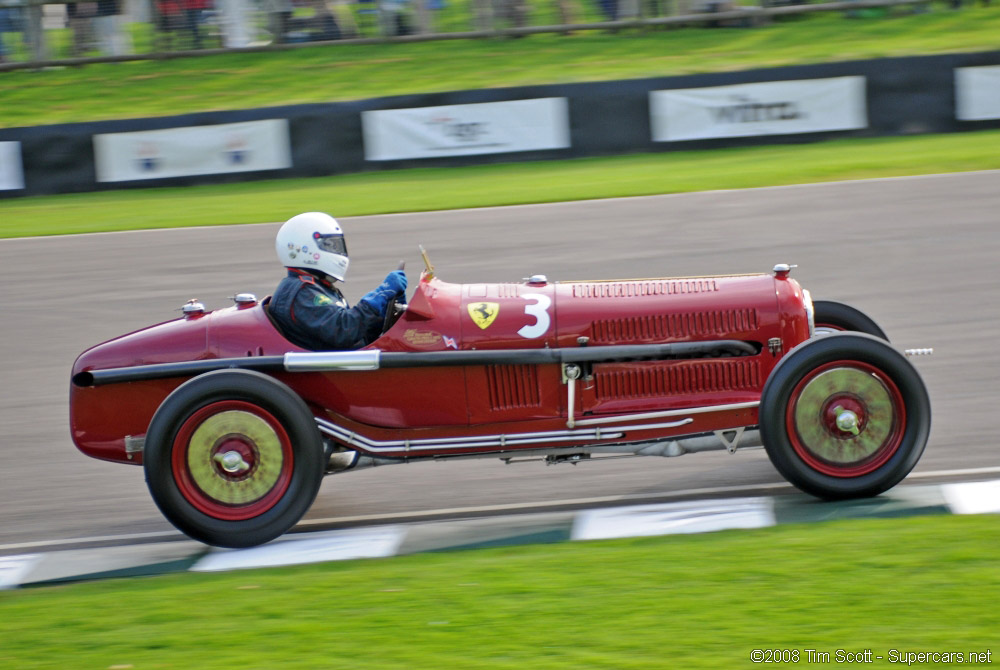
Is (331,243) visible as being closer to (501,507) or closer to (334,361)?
(334,361)

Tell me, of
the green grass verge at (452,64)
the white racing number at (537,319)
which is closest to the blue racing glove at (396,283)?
the white racing number at (537,319)

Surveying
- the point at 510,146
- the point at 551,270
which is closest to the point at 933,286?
the point at 551,270

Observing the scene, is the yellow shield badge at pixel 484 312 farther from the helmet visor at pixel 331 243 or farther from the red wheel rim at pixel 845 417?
the red wheel rim at pixel 845 417

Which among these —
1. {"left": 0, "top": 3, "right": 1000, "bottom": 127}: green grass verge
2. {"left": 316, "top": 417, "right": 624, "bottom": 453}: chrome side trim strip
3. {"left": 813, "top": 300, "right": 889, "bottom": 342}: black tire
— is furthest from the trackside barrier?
{"left": 316, "top": 417, "right": 624, "bottom": 453}: chrome side trim strip

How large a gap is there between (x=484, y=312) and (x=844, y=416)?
1.74 metres

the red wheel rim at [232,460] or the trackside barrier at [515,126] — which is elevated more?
the trackside barrier at [515,126]

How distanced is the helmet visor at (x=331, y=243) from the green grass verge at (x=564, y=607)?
1.61 metres

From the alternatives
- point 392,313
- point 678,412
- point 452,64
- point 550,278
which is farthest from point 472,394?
point 452,64

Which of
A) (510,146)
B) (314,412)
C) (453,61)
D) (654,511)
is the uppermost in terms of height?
(453,61)

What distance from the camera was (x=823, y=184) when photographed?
13.4m

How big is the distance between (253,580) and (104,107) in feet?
57.6

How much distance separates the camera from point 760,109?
1572 cm

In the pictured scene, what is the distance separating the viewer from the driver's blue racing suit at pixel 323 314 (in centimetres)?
578

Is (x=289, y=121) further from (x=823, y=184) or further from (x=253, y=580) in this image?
(x=253, y=580)
